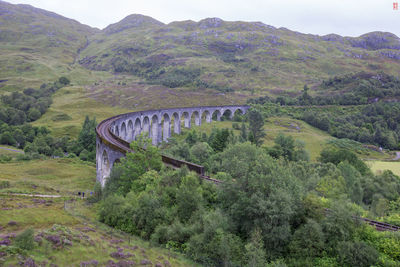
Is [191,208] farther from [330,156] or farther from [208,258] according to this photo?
[330,156]

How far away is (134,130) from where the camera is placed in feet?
248

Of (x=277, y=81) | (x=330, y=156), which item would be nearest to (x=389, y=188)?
(x=330, y=156)

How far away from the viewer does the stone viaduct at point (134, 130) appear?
40.3 metres

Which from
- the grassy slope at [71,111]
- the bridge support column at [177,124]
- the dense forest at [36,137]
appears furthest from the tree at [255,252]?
the grassy slope at [71,111]

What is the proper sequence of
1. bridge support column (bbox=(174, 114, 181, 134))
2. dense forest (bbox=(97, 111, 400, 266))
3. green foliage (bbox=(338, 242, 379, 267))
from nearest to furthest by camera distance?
green foliage (bbox=(338, 242, 379, 267))
dense forest (bbox=(97, 111, 400, 266))
bridge support column (bbox=(174, 114, 181, 134))

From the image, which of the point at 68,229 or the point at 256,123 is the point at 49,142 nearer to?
the point at 256,123

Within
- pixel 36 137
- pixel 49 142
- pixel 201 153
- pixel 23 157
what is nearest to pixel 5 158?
pixel 23 157

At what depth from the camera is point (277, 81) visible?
190m

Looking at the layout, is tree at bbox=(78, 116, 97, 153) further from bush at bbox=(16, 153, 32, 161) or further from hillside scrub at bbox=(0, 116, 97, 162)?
bush at bbox=(16, 153, 32, 161)

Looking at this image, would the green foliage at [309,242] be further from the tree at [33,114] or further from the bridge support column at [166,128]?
the tree at [33,114]

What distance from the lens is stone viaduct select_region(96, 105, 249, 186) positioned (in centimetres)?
4028

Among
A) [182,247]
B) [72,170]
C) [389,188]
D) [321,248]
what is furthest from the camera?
[72,170]

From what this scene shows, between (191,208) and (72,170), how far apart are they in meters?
46.7

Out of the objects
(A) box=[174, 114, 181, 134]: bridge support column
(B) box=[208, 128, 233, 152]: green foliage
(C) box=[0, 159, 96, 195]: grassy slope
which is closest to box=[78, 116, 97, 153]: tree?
(C) box=[0, 159, 96, 195]: grassy slope
